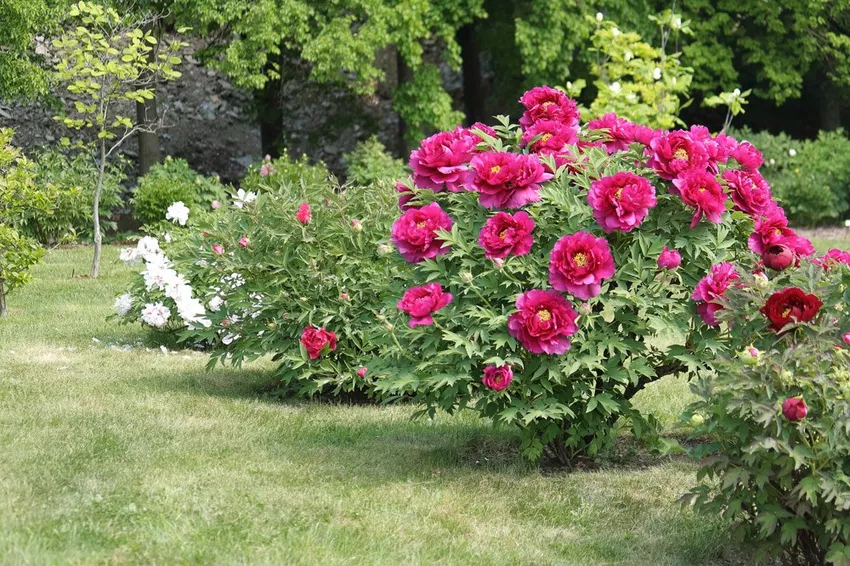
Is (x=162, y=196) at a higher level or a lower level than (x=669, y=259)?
lower

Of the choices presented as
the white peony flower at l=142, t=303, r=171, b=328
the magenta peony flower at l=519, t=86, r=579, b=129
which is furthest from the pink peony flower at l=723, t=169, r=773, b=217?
the white peony flower at l=142, t=303, r=171, b=328

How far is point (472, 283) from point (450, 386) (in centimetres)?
46

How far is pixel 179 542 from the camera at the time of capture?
4168 millimetres

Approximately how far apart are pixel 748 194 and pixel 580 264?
0.90 m

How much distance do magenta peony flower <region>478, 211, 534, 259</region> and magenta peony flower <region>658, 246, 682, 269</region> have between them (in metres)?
0.57

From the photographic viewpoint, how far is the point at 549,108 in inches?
220

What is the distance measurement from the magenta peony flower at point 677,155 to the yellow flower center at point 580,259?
22.0 inches

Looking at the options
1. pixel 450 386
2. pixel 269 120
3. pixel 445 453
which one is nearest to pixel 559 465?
pixel 445 453

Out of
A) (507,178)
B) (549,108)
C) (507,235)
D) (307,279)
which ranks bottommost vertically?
(307,279)

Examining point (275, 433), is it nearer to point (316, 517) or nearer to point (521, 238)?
point (316, 517)

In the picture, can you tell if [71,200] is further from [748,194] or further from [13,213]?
[748,194]

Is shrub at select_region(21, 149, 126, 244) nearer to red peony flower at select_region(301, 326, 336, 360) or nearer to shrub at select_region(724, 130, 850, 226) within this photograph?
red peony flower at select_region(301, 326, 336, 360)

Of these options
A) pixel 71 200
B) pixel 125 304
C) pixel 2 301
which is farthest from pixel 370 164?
pixel 125 304

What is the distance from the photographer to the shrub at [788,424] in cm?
384
